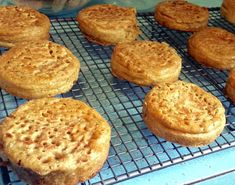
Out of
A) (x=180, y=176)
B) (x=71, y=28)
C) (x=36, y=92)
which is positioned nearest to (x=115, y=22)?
(x=71, y=28)

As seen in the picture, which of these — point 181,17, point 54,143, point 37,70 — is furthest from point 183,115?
point 181,17

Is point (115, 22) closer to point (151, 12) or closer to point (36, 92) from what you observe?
point (151, 12)

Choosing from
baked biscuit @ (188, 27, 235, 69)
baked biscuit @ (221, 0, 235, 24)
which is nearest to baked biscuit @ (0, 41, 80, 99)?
baked biscuit @ (188, 27, 235, 69)

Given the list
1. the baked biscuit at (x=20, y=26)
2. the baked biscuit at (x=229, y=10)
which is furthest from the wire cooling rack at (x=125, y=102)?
the baked biscuit at (x=229, y=10)

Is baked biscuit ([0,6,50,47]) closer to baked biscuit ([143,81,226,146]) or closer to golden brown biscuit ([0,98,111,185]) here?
golden brown biscuit ([0,98,111,185])

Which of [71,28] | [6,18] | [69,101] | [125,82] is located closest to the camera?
[69,101]

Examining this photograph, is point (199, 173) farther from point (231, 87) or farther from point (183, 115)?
point (231, 87)

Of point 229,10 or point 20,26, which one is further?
point 229,10

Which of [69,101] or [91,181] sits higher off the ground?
[69,101]
